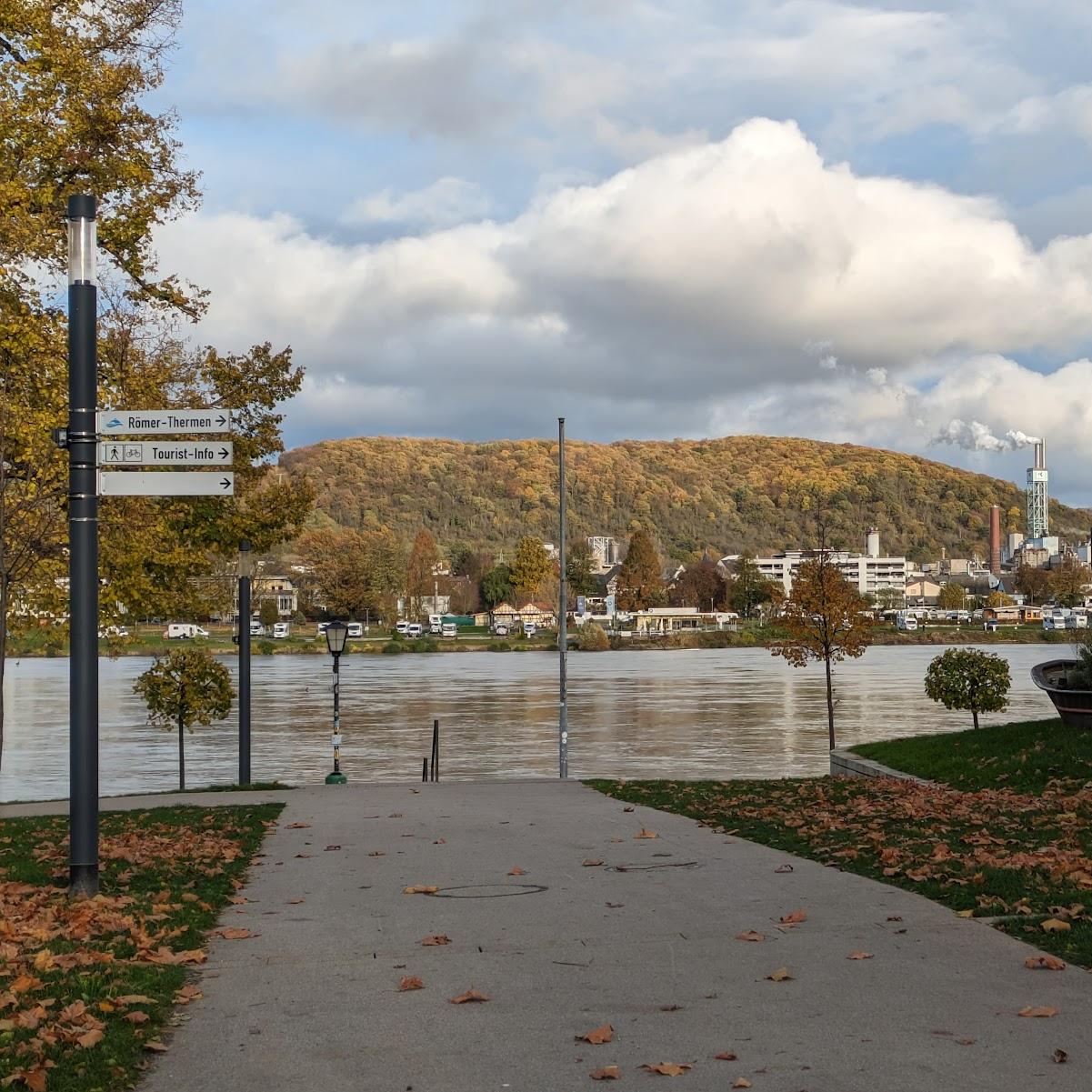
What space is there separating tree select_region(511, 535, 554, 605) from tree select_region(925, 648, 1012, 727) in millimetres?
145874

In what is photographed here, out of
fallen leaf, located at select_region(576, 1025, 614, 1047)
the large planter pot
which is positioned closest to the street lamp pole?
the large planter pot

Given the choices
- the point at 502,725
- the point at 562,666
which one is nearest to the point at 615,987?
the point at 562,666

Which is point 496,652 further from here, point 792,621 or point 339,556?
point 792,621

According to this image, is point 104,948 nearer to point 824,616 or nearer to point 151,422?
point 151,422

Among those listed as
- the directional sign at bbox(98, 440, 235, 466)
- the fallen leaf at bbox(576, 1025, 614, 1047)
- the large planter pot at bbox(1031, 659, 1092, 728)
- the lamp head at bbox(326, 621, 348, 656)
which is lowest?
the fallen leaf at bbox(576, 1025, 614, 1047)

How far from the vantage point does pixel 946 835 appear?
1173cm

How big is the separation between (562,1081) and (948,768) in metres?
15.0

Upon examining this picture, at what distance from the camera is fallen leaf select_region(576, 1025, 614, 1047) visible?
18.9 feet

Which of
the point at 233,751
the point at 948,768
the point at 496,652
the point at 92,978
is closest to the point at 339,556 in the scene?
the point at 496,652

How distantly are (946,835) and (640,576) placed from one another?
17228 centimetres

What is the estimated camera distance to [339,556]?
527 feet

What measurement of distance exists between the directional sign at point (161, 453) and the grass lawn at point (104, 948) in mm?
2921

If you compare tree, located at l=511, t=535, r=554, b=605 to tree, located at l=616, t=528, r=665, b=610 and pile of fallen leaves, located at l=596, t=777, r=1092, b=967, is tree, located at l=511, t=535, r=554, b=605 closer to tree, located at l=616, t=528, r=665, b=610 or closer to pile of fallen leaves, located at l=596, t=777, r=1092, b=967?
tree, located at l=616, t=528, r=665, b=610

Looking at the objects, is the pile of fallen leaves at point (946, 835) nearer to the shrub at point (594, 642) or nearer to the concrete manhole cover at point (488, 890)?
the concrete manhole cover at point (488, 890)
